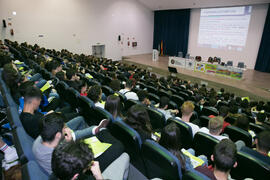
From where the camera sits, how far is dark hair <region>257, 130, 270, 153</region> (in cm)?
222

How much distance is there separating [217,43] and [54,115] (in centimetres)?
1372

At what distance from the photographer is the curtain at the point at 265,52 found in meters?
10.8

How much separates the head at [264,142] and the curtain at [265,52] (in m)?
11.2

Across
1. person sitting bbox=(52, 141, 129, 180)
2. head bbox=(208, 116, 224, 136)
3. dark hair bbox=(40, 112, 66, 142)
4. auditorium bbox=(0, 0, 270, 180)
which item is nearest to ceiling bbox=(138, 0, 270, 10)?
auditorium bbox=(0, 0, 270, 180)

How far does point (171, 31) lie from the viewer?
1662 cm

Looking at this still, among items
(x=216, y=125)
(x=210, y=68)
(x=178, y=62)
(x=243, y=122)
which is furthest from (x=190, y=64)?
(x=216, y=125)

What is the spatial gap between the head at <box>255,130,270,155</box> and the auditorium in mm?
13

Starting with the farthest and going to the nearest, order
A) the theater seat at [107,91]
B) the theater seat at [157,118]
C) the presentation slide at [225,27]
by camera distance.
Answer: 1. the presentation slide at [225,27]
2. the theater seat at [107,91]
3. the theater seat at [157,118]

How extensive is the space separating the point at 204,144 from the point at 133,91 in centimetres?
272

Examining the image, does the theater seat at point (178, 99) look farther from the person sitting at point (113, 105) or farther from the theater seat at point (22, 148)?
the theater seat at point (22, 148)

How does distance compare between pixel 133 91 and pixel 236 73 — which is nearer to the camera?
pixel 133 91

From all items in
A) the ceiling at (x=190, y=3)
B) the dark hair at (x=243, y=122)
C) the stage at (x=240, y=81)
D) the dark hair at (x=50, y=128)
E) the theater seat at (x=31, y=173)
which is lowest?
the stage at (x=240, y=81)

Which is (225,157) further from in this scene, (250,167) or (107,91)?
(107,91)

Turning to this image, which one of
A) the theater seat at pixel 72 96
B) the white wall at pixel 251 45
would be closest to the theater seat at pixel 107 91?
the theater seat at pixel 72 96
